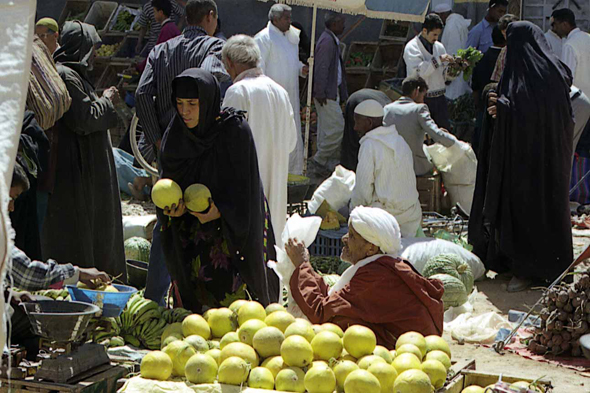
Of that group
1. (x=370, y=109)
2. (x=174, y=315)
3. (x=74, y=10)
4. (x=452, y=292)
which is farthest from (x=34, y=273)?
(x=74, y=10)

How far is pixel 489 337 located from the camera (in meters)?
6.28

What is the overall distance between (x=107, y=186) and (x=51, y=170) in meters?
0.48

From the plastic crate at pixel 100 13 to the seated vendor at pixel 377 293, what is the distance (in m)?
10.5

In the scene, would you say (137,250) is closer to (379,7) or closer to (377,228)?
(377,228)

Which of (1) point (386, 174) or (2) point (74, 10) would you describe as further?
(2) point (74, 10)

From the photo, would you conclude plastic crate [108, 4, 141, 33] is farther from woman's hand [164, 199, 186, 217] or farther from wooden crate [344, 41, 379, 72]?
woman's hand [164, 199, 186, 217]

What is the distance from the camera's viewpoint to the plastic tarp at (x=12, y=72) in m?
1.62

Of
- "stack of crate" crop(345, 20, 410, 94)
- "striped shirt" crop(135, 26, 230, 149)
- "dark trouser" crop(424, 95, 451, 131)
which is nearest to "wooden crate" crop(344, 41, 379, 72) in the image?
"stack of crate" crop(345, 20, 410, 94)

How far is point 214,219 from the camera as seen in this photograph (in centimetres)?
464

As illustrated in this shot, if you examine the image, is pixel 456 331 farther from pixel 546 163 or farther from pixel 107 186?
pixel 107 186

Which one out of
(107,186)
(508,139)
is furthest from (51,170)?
(508,139)

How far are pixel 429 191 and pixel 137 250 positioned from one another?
3.59 meters

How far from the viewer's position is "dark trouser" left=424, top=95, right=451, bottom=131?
11492mm

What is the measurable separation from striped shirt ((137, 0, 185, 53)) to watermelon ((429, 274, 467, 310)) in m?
5.81
